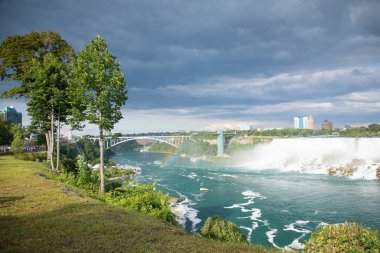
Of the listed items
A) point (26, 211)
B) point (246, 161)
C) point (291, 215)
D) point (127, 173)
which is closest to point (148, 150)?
point (246, 161)

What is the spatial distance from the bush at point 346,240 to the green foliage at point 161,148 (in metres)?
125

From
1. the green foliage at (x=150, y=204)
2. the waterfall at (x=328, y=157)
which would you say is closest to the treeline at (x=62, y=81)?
the green foliage at (x=150, y=204)

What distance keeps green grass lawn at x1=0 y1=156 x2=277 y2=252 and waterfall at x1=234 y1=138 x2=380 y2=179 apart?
1835 inches

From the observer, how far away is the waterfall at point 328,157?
49109 millimetres

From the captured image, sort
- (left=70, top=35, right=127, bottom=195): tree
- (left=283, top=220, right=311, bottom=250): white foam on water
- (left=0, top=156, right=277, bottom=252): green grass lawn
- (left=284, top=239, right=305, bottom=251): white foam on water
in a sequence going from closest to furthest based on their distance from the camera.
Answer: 1. (left=0, top=156, right=277, bottom=252): green grass lawn
2. (left=70, top=35, right=127, bottom=195): tree
3. (left=284, top=239, right=305, bottom=251): white foam on water
4. (left=283, top=220, right=311, bottom=250): white foam on water

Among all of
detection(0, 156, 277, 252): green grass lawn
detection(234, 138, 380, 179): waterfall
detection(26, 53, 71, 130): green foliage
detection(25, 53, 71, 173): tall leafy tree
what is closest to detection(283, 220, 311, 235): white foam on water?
detection(0, 156, 277, 252): green grass lawn

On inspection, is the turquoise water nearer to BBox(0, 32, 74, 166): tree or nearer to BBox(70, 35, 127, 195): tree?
BBox(70, 35, 127, 195): tree

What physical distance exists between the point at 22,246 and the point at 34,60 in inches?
663

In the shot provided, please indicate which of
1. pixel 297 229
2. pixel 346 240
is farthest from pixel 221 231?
pixel 297 229

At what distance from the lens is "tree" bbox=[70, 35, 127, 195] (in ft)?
45.7

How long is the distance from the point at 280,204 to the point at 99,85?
21784 millimetres

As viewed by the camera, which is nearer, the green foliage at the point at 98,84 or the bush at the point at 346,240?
the bush at the point at 346,240

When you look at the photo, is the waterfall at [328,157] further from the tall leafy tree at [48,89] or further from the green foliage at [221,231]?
the tall leafy tree at [48,89]

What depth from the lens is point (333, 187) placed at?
37.3 meters
